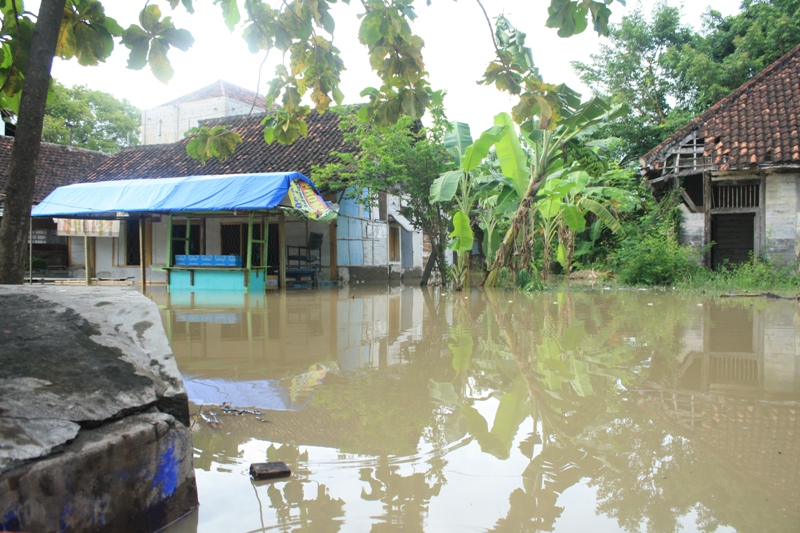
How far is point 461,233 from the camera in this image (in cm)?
1116

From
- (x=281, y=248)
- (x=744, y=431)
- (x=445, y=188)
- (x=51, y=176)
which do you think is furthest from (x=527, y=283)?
(x=51, y=176)

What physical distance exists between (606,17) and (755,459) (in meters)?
1.83

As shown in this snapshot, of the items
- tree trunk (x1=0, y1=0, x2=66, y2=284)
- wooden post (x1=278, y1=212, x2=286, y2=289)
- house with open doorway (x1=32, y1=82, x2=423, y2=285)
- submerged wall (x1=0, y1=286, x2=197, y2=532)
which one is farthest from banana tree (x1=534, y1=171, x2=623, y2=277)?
submerged wall (x1=0, y1=286, x2=197, y2=532)

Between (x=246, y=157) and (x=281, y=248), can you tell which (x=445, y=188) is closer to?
(x=281, y=248)

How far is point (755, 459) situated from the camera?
2.19 meters

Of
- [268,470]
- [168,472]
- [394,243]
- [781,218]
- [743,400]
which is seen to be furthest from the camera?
[394,243]

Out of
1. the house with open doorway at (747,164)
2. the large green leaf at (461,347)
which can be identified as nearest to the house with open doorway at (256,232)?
the house with open doorway at (747,164)

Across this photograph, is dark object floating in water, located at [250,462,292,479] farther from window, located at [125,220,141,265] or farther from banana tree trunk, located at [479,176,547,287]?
window, located at [125,220,141,265]

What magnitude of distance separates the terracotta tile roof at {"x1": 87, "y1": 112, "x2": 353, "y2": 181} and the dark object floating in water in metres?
12.5

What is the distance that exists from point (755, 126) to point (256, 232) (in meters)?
11.6

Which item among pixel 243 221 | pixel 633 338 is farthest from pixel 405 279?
pixel 633 338

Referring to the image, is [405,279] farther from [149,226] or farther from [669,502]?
A: [669,502]

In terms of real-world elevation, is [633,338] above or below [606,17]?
below

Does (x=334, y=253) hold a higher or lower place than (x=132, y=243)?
lower
